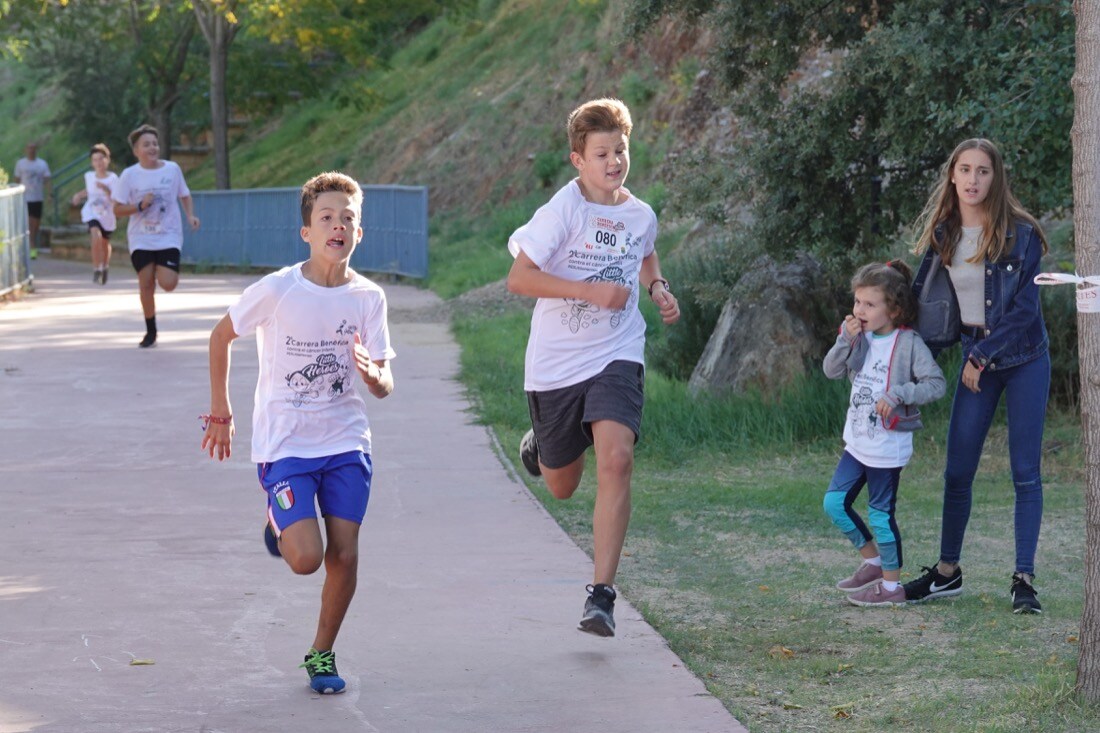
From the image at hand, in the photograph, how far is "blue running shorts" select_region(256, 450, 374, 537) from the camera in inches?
189

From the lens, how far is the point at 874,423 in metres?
5.92

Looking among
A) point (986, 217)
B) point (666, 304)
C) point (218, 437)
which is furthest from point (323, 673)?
point (986, 217)

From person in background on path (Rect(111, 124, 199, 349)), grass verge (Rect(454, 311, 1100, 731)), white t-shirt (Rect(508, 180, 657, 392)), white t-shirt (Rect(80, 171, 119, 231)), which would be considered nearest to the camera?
grass verge (Rect(454, 311, 1100, 731))

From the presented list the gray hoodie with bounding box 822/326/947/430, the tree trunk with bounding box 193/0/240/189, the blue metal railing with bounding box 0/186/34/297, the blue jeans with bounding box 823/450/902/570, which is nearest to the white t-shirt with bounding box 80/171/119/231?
the blue metal railing with bounding box 0/186/34/297

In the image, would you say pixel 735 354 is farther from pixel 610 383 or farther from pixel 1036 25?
pixel 610 383

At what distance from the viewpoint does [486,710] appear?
15.1 ft

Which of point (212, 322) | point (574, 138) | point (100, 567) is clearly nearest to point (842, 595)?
point (574, 138)

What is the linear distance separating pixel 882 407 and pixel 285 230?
21284 millimetres

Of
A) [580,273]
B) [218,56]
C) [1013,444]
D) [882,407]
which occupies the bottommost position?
[1013,444]

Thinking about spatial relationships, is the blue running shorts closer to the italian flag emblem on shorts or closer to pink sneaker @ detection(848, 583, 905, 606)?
the italian flag emblem on shorts

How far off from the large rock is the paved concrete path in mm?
1873

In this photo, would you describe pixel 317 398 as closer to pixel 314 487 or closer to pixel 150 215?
pixel 314 487

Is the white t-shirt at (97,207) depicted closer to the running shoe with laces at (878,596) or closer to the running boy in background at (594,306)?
the running boy in background at (594,306)

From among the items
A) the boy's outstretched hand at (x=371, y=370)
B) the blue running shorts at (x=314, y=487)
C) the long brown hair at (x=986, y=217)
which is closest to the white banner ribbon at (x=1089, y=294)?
the long brown hair at (x=986, y=217)
